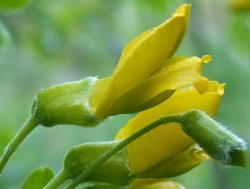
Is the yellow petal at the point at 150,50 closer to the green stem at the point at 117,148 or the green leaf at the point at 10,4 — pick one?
the green stem at the point at 117,148

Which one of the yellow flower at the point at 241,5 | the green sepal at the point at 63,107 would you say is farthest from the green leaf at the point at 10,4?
the yellow flower at the point at 241,5

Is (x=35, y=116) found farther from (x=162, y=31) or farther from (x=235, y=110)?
(x=235, y=110)

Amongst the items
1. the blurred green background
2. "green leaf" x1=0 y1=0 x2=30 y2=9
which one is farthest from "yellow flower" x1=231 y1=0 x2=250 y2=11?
"green leaf" x1=0 y1=0 x2=30 y2=9

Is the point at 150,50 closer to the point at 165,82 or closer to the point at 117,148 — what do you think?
the point at 165,82

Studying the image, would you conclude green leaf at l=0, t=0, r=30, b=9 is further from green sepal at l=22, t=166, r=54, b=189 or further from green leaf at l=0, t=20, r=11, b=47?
green sepal at l=22, t=166, r=54, b=189

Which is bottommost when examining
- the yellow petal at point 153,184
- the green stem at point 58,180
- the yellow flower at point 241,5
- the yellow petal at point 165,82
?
the yellow petal at point 153,184
